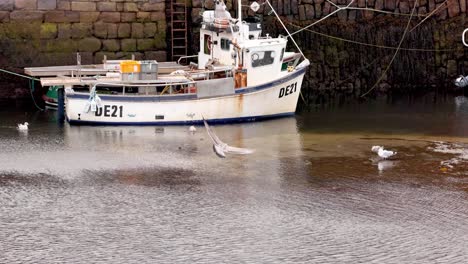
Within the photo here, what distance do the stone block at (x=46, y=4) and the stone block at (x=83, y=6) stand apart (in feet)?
1.41

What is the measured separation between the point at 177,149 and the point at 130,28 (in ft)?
21.3

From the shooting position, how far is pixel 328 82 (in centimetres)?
2711

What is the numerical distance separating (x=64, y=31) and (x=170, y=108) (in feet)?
14.9

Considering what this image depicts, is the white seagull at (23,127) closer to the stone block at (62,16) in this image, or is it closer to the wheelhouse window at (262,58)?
the stone block at (62,16)

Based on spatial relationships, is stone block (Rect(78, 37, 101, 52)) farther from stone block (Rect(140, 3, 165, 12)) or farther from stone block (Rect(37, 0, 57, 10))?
stone block (Rect(140, 3, 165, 12))

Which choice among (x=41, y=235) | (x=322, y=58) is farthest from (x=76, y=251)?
(x=322, y=58)

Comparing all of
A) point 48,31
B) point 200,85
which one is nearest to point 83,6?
point 48,31

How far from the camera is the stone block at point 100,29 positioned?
1000 inches

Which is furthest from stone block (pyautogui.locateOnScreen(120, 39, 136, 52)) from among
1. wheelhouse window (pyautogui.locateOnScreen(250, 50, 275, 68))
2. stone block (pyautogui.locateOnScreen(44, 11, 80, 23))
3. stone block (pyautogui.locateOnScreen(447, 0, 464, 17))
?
stone block (pyautogui.locateOnScreen(447, 0, 464, 17))

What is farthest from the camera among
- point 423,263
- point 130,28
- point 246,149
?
point 130,28

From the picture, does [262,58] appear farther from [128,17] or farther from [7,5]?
[7,5]

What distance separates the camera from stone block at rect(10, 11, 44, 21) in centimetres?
2489

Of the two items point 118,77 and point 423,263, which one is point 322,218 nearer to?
point 423,263

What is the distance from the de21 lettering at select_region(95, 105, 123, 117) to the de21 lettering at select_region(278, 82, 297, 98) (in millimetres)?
3400
